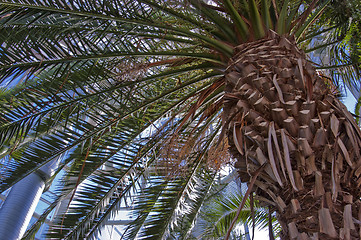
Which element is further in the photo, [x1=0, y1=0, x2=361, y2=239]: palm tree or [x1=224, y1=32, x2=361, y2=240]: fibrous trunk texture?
[x1=0, y1=0, x2=361, y2=239]: palm tree

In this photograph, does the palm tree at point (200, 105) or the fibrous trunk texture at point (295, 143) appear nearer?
the fibrous trunk texture at point (295, 143)

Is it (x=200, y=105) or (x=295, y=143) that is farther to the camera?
(x=200, y=105)

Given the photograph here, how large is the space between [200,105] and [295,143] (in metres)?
1.71

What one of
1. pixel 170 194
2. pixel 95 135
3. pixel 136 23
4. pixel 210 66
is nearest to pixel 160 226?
pixel 170 194

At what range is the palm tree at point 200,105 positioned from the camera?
2.08 meters

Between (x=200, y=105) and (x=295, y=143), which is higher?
(x=200, y=105)

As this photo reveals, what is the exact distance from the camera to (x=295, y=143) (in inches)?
85.6

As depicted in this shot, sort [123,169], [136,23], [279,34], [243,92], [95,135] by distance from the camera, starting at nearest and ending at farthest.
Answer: [243,92]
[279,34]
[136,23]
[95,135]
[123,169]

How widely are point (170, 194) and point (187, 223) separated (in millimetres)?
688

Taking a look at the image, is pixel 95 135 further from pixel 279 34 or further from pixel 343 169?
pixel 343 169

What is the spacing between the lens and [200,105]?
378 centimetres

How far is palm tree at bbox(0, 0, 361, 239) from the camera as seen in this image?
208 centimetres

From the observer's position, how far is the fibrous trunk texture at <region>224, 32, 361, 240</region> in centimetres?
190

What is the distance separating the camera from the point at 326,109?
2328 millimetres
